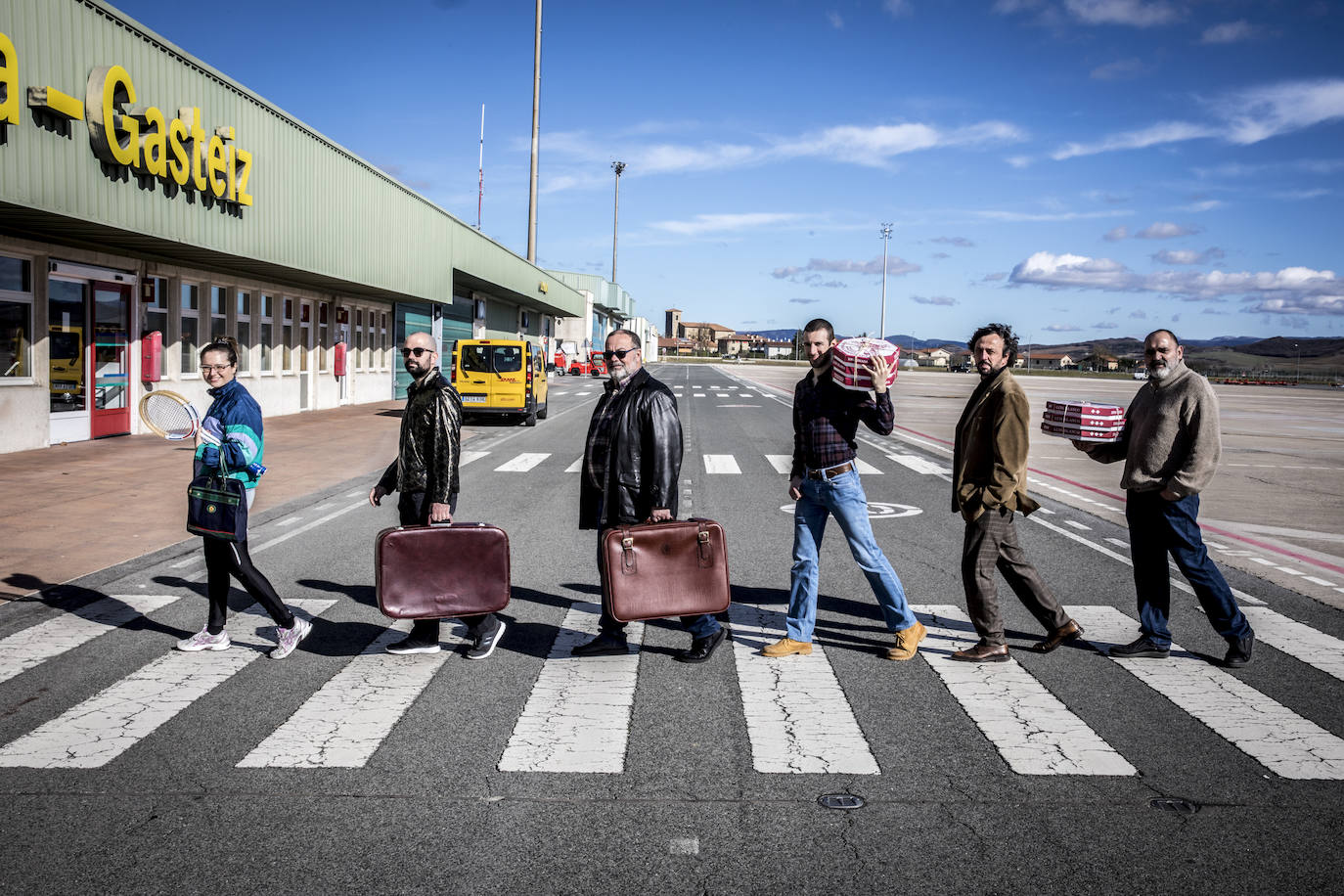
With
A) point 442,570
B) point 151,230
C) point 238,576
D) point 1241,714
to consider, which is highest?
point 151,230

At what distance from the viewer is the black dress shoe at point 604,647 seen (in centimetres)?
608

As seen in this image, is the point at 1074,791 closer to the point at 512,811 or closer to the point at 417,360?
the point at 512,811

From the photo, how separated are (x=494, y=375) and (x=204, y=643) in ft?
58.8

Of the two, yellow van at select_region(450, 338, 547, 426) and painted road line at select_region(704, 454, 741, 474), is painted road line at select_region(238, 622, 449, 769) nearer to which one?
painted road line at select_region(704, 454, 741, 474)

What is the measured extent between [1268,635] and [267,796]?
5.97m

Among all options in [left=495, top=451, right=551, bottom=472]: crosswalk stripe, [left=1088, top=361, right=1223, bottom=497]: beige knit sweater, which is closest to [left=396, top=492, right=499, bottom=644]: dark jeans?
[left=1088, top=361, right=1223, bottom=497]: beige knit sweater

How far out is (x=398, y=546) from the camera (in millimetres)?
5695

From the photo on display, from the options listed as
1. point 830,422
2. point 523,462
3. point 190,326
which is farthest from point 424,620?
point 190,326

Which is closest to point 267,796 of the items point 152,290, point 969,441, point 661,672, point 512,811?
point 512,811

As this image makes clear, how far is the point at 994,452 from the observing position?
586 centimetres

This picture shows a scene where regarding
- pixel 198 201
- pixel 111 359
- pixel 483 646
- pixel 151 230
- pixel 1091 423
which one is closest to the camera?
pixel 483 646

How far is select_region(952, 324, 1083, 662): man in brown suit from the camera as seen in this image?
581 centimetres

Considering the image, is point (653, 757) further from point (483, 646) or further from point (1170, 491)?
point (1170, 491)

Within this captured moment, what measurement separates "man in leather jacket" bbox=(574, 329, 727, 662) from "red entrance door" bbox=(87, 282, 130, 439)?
14.7 metres
